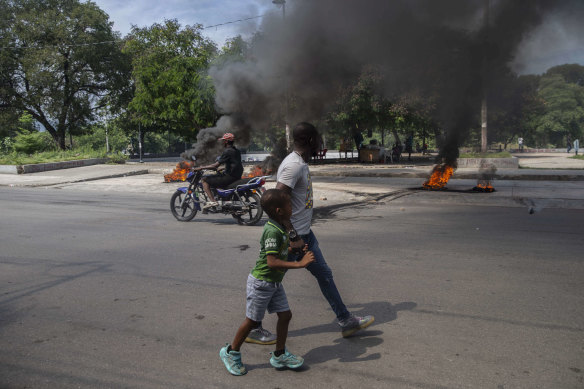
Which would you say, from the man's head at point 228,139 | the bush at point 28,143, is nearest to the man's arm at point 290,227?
the man's head at point 228,139

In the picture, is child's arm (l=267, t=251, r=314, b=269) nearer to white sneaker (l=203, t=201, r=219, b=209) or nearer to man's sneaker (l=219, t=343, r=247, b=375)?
man's sneaker (l=219, t=343, r=247, b=375)

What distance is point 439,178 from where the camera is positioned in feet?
44.2

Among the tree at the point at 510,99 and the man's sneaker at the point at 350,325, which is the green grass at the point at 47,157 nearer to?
the tree at the point at 510,99

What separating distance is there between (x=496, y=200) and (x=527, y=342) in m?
8.44

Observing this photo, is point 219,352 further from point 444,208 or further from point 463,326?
point 444,208

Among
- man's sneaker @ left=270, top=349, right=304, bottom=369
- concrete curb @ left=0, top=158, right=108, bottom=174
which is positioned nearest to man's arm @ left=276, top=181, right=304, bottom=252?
man's sneaker @ left=270, top=349, right=304, bottom=369

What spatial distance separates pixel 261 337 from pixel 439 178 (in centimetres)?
1106

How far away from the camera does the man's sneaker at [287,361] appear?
9.80ft

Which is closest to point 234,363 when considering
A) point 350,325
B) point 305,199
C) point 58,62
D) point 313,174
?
point 350,325

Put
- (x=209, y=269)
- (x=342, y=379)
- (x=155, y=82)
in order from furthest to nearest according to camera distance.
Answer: (x=155, y=82), (x=209, y=269), (x=342, y=379)

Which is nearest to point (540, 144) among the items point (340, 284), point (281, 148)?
point (281, 148)

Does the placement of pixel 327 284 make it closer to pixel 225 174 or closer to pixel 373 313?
pixel 373 313

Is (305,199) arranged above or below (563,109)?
below

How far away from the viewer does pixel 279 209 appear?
299cm
